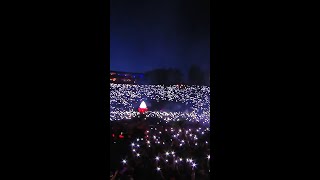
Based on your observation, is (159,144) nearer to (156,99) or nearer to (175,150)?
(175,150)

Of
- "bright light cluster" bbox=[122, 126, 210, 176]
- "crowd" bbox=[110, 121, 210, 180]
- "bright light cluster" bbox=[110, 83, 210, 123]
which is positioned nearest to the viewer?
"crowd" bbox=[110, 121, 210, 180]

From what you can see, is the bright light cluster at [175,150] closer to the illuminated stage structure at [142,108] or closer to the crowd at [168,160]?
the crowd at [168,160]

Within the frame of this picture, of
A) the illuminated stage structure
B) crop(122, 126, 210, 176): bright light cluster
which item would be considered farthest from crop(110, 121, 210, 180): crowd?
the illuminated stage structure

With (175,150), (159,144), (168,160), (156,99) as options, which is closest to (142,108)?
(156,99)

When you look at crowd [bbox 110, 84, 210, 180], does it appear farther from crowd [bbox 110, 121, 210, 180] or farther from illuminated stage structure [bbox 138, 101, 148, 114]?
illuminated stage structure [bbox 138, 101, 148, 114]

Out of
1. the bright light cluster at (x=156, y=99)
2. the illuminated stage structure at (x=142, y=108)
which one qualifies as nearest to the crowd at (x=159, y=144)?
the bright light cluster at (x=156, y=99)

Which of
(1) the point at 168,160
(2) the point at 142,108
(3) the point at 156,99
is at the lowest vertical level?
(1) the point at 168,160

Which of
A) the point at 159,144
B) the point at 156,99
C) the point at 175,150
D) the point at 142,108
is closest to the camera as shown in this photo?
the point at 175,150
